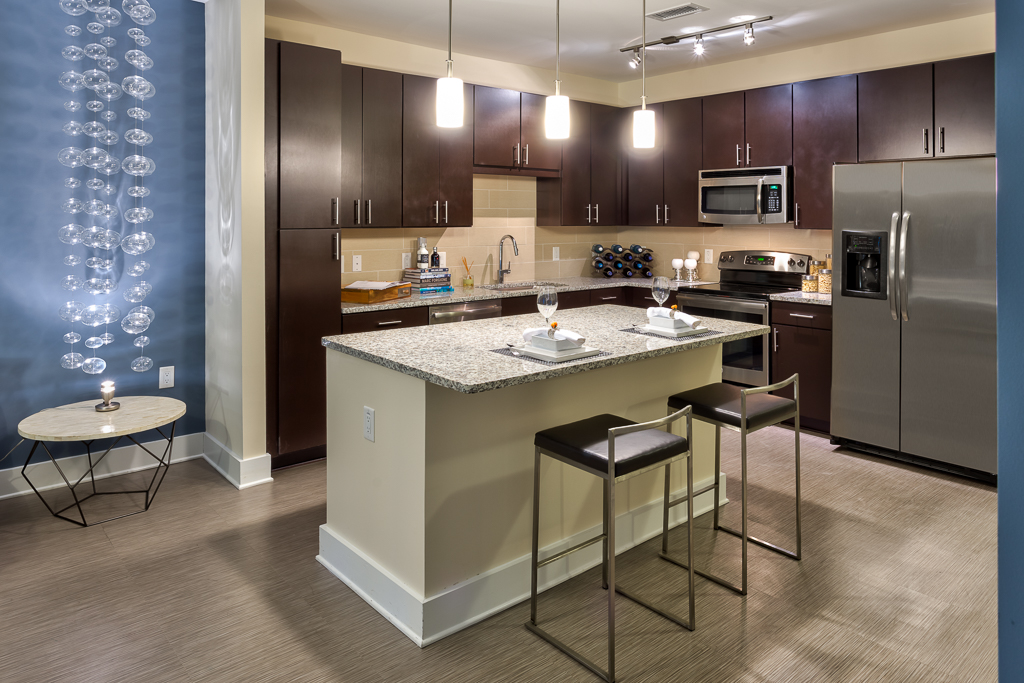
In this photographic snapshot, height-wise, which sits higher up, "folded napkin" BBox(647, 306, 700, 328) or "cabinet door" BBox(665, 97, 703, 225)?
"cabinet door" BBox(665, 97, 703, 225)

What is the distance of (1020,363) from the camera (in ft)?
3.32

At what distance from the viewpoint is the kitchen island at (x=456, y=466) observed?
2.30 meters

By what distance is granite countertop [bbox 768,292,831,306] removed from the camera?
4.43 meters

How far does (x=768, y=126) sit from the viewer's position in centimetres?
504

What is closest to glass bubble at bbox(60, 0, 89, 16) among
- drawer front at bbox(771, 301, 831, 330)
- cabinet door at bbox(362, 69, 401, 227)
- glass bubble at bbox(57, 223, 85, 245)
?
glass bubble at bbox(57, 223, 85, 245)

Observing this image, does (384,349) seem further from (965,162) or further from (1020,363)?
(965,162)

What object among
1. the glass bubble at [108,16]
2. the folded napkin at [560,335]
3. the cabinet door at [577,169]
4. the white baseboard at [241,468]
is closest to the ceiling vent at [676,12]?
the cabinet door at [577,169]

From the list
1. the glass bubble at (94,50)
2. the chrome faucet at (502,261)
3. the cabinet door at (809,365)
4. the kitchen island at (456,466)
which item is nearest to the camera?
the kitchen island at (456,466)

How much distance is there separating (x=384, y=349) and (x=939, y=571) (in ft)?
7.76

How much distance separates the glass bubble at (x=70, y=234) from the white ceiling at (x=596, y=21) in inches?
65.8

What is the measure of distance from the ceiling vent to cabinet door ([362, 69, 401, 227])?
1.66 meters

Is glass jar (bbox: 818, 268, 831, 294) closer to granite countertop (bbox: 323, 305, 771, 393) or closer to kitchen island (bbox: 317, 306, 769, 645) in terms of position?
granite countertop (bbox: 323, 305, 771, 393)

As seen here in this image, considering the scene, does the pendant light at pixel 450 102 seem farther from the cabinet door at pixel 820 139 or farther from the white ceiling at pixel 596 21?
the cabinet door at pixel 820 139

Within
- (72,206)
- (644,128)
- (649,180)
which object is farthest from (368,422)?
(649,180)
